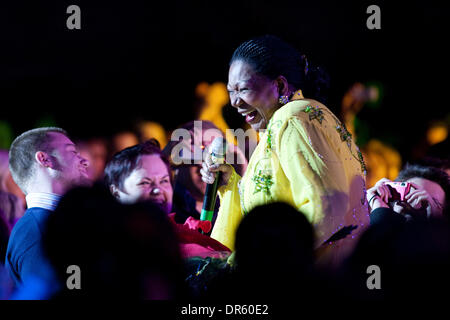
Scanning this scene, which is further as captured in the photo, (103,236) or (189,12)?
(189,12)

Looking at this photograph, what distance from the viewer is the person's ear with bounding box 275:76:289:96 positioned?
2.29 metres

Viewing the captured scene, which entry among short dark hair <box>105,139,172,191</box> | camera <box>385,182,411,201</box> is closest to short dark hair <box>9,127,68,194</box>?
short dark hair <box>105,139,172,191</box>

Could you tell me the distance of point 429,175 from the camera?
2.78 m

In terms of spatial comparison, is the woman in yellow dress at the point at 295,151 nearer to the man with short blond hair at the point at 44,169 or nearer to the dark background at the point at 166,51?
the man with short blond hair at the point at 44,169

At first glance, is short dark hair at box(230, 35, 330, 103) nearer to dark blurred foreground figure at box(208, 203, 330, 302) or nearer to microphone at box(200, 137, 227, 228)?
microphone at box(200, 137, 227, 228)

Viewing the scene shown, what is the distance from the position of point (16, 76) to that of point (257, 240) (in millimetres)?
4372

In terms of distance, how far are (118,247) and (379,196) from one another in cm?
146

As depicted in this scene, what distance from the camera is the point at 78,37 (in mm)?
5113

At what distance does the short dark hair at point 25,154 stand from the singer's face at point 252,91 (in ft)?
3.30

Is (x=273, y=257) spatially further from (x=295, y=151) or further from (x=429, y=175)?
(x=429, y=175)

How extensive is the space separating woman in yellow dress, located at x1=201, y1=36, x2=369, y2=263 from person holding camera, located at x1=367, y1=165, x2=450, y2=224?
8.2 inches

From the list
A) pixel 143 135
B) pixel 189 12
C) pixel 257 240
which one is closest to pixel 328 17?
pixel 189 12

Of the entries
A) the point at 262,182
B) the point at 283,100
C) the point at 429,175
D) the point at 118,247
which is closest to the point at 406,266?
the point at 118,247
